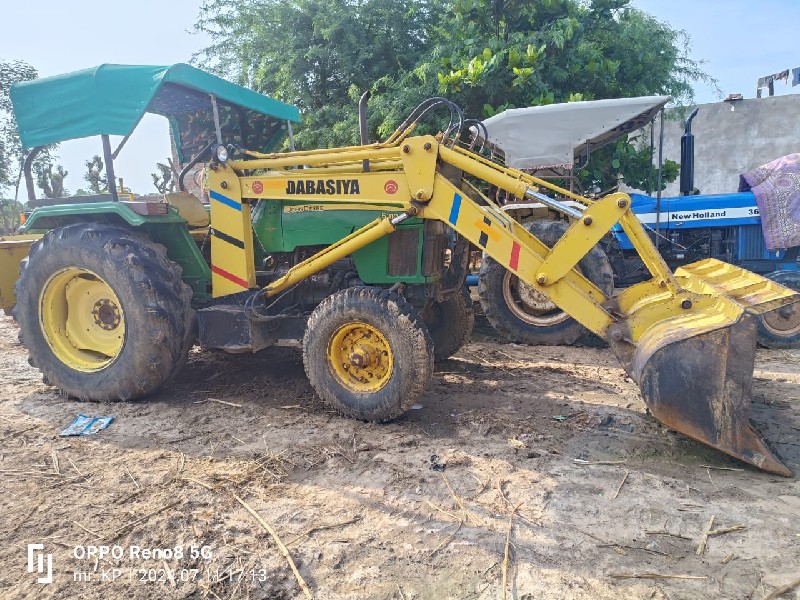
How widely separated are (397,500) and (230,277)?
2.43 m

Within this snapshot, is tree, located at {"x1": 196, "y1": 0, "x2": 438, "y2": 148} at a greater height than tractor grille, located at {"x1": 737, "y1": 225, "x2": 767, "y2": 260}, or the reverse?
tree, located at {"x1": 196, "y1": 0, "x2": 438, "y2": 148}

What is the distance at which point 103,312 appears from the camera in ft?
15.7

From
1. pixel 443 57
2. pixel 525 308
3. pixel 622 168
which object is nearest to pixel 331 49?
pixel 443 57

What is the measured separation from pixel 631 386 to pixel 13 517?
4.34m

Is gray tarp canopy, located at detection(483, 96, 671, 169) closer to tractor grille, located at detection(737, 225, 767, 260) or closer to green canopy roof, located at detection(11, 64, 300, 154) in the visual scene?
tractor grille, located at detection(737, 225, 767, 260)

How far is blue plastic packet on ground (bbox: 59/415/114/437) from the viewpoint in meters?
4.05

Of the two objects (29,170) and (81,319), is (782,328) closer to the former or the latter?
(81,319)

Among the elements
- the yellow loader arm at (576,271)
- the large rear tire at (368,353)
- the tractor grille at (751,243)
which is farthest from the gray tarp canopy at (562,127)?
the large rear tire at (368,353)

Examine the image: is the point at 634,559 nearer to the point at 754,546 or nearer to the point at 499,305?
the point at 754,546

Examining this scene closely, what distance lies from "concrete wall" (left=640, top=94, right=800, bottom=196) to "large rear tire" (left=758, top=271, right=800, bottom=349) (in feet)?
25.2

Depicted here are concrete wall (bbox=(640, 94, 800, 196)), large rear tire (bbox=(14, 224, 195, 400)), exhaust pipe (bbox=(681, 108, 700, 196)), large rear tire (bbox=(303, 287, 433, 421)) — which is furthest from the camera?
concrete wall (bbox=(640, 94, 800, 196))

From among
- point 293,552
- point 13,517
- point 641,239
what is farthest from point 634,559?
point 13,517

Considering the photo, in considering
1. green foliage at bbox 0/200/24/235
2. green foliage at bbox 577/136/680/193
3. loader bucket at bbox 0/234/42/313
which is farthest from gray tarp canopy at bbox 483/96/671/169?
green foliage at bbox 0/200/24/235

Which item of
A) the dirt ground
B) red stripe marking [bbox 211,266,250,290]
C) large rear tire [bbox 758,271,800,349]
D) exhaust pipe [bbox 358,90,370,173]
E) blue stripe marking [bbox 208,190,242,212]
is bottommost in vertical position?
the dirt ground
